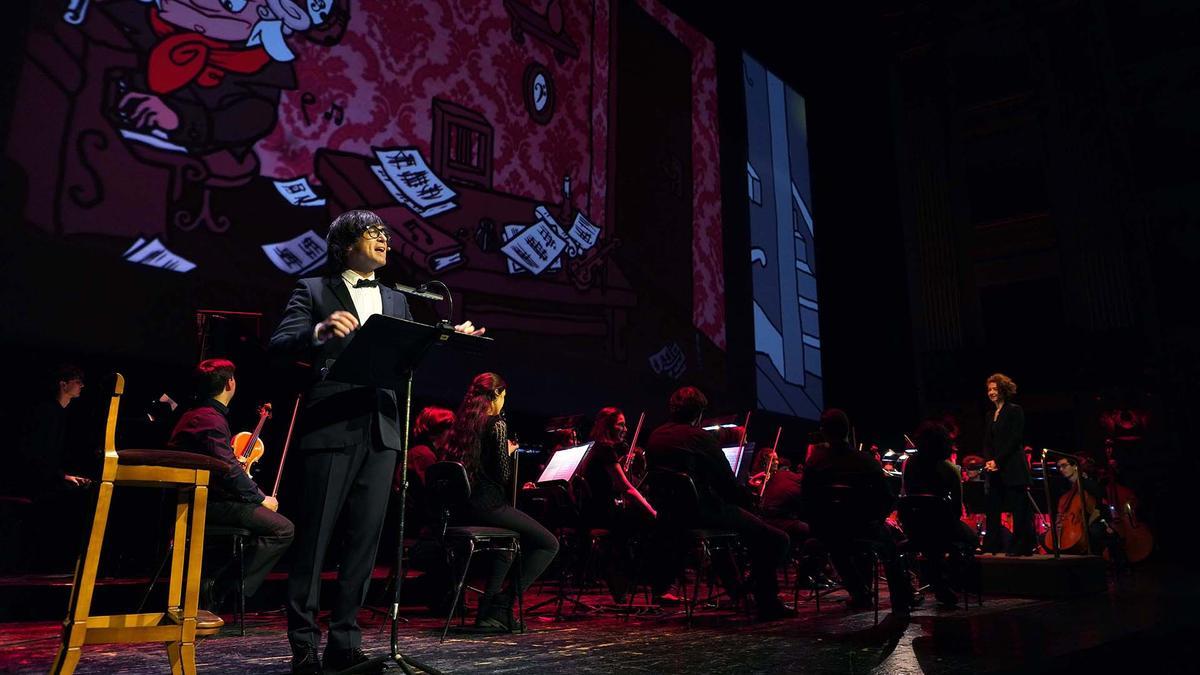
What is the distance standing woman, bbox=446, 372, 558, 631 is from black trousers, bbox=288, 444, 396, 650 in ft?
4.52

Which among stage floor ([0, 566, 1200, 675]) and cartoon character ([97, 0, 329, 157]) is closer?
stage floor ([0, 566, 1200, 675])

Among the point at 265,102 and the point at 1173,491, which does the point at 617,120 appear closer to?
the point at 265,102

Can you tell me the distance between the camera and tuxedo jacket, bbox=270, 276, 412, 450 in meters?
2.50

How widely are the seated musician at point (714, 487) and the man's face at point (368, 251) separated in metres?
2.14

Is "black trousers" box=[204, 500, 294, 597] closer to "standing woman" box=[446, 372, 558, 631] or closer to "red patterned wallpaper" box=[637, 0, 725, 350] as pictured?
"standing woman" box=[446, 372, 558, 631]

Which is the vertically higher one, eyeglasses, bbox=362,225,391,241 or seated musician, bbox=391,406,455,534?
eyeglasses, bbox=362,225,391,241

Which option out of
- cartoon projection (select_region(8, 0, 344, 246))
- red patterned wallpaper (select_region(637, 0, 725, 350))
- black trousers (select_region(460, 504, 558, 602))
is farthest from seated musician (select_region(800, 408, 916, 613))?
cartoon projection (select_region(8, 0, 344, 246))

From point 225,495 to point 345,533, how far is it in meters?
1.48

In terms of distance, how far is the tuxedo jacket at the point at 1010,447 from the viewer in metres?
5.92

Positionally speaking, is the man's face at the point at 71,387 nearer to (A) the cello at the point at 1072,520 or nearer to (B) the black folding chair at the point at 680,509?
(B) the black folding chair at the point at 680,509

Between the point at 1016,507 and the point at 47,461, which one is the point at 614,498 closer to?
the point at 1016,507

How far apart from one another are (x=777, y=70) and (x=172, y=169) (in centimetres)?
812

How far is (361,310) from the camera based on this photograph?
8.79ft

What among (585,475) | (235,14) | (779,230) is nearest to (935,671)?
(585,475)
